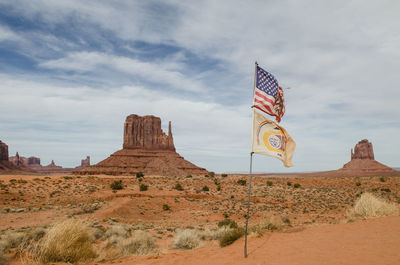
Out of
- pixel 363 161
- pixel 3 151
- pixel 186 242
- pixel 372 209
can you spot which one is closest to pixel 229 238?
pixel 186 242

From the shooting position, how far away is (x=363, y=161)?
147 m

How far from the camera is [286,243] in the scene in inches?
366

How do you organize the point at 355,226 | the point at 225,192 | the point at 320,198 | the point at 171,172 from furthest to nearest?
the point at 171,172
the point at 225,192
the point at 320,198
the point at 355,226

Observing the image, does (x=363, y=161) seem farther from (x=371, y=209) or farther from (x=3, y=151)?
(x=3, y=151)

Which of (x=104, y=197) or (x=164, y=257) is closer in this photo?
(x=164, y=257)

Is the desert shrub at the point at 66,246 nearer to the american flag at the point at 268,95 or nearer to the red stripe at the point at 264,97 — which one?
the american flag at the point at 268,95

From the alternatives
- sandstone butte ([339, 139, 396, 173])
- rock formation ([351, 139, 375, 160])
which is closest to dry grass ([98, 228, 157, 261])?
sandstone butte ([339, 139, 396, 173])

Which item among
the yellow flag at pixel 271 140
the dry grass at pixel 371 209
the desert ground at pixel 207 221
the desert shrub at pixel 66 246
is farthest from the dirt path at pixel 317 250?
the yellow flag at pixel 271 140

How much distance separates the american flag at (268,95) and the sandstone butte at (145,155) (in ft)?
263

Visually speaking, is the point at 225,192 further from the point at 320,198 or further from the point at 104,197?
the point at 104,197

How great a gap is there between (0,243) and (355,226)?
1438cm

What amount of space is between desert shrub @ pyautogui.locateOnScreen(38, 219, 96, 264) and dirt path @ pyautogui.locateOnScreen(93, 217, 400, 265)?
39.8 inches

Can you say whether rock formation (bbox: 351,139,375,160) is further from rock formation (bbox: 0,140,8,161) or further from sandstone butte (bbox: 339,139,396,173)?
rock formation (bbox: 0,140,8,161)

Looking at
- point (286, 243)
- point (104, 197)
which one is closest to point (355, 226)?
point (286, 243)
